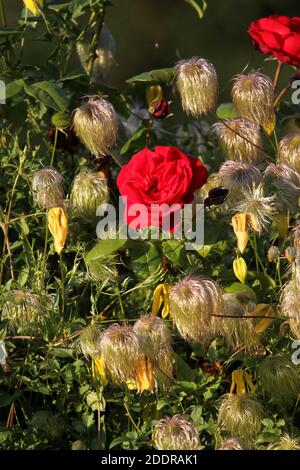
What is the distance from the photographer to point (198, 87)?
79.3 inches

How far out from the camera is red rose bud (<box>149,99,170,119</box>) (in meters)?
2.12

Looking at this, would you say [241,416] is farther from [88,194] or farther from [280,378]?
[88,194]

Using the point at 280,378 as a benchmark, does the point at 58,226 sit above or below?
above

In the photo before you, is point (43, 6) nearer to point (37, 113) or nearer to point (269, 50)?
point (37, 113)

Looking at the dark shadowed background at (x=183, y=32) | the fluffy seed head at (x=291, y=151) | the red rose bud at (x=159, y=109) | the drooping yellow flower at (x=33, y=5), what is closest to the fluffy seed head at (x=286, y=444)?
the fluffy seed head at (x=291, y=151)

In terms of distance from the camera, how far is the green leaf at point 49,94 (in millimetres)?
2094

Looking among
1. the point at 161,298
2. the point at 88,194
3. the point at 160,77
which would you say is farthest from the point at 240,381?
the point at 160,77

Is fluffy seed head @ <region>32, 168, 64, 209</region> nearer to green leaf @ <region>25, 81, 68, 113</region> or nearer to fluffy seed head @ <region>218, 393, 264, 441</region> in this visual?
green leaf @ <region>25, 81, 68, 113</region>

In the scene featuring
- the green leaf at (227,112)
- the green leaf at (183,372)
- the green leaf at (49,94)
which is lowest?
the green leaf at (183,372)

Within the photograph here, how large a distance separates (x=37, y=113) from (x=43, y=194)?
0.53 meters

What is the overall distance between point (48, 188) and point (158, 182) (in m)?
0.16

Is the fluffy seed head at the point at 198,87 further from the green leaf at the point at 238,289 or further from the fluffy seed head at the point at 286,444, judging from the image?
the fluffy seed head at the point at 286,444

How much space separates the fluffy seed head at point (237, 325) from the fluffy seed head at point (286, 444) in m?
0.15

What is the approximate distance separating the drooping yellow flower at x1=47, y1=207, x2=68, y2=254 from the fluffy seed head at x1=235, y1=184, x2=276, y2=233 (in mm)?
263
